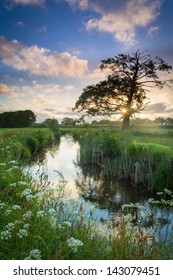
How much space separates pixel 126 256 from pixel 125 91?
23509 mm

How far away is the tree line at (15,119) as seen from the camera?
23395 mm

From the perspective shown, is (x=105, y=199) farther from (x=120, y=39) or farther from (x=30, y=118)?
(x=30, y=118)

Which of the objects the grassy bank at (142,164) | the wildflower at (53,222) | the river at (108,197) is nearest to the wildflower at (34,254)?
the wildflower at (53,222)

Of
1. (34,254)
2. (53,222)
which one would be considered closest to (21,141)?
(53,222)

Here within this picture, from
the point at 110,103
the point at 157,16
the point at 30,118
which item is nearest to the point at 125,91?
the point at 110,103

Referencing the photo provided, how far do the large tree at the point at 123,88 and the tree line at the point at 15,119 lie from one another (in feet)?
16.0

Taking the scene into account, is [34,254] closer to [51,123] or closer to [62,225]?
[62,225]

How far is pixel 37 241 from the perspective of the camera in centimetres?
345

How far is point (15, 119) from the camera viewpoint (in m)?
24.1

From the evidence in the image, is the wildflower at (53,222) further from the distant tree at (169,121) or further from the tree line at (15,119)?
the distant tree at (169,121)

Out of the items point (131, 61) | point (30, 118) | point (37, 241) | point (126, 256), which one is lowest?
point (126, 256)

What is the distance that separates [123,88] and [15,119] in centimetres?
1066
